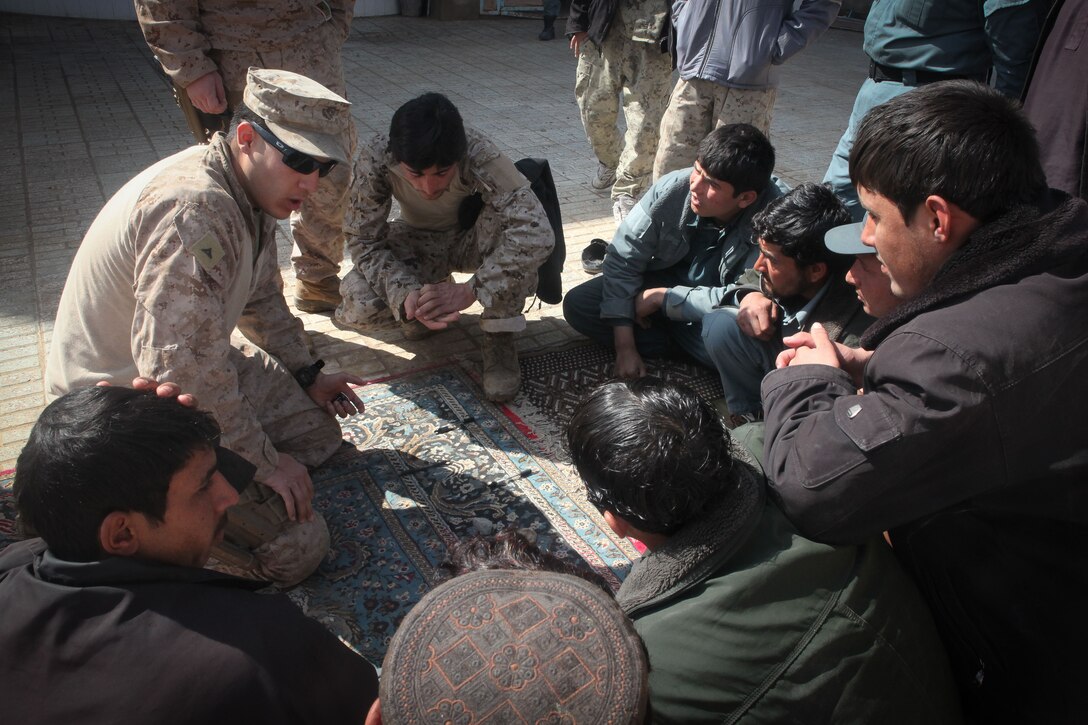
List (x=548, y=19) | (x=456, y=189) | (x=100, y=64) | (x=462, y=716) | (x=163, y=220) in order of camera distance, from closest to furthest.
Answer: (x=462, y=716) < (x=163, y=220) < (x=456, y=189) < (x=100, y=64) < (x=548, y=19)

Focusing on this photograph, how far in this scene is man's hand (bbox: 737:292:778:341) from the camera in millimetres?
3047

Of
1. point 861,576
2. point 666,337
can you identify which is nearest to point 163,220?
point 861,576

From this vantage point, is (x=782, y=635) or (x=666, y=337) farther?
(x=666, y=337)

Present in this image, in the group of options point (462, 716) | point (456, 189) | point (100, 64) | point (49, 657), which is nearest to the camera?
point (462, 716)

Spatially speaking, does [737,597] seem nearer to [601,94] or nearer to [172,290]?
[172,290]

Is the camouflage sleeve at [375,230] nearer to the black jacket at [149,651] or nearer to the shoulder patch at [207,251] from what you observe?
the shoulder patch at [207,251]

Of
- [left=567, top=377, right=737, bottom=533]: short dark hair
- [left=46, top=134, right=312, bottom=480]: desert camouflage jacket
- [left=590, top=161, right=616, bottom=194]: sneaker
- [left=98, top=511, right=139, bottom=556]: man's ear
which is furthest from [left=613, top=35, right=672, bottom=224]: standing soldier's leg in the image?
[left=98, top=511, right=139, bottom=556]: man's ear

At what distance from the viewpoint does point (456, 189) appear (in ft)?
12.0

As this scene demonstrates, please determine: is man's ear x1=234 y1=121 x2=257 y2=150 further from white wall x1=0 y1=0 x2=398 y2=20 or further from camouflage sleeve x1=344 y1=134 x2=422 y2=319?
white wall x1=0 y1=0 x2=398 y2=20

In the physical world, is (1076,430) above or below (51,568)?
above

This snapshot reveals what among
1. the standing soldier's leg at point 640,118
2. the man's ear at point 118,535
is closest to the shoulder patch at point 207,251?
the man's ear at point 118,535

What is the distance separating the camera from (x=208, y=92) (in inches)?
148

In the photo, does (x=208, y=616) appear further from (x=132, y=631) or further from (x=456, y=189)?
(x=456, y=189)

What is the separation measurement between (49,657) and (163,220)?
1.31m
